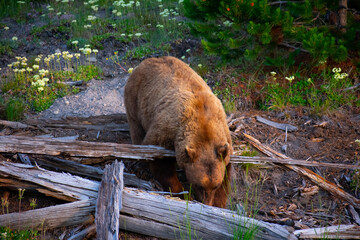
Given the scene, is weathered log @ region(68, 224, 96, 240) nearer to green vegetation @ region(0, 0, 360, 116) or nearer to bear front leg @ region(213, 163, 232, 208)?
bear front leg @ region(213, 163, 232, 208)

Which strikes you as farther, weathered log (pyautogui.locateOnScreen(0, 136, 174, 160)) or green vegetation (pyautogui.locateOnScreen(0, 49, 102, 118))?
green vegetation (pyautogui.locateOnScreen(0, 49, 102, 118))

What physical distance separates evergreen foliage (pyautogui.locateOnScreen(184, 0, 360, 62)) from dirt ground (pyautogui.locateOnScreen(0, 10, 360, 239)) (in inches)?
50.0

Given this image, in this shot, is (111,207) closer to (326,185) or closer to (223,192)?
(223,192)

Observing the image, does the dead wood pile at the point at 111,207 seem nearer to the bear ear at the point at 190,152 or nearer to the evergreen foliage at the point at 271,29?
the bear ear at the point at 190,152

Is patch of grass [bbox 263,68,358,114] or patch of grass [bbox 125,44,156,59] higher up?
patch of grass [bbox 263,68,358,114]

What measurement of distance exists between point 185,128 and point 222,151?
0.62m

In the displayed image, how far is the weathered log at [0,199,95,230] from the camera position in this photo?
13.1 ft

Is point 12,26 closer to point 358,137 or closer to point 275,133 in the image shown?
point 275,133

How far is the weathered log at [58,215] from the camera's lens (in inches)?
157

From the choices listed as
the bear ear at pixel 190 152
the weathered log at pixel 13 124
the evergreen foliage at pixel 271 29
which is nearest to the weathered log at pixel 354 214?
the bear ear at pixel 190 152

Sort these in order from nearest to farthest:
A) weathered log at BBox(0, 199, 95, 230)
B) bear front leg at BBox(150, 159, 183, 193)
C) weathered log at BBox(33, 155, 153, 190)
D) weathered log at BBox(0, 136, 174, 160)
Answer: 1. weathered log at BBox(0, 199, 95, 230)
2. weathered log at BBox(0, 136, 174, 160)
3. weathered log at BBox(33, 155, 153, 190)
4. bear front leg at BBox(150, 159, 183, 193)

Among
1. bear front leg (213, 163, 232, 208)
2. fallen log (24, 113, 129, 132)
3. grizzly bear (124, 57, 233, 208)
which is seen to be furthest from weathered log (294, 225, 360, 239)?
fallen log (24, 113, 129, 132)

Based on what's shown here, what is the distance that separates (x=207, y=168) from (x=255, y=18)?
12.7ft

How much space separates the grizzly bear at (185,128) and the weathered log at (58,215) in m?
1.20
